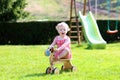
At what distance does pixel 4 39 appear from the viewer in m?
19.9

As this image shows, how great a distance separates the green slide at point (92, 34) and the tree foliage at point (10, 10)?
6.14 meters

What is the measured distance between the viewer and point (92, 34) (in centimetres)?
1552

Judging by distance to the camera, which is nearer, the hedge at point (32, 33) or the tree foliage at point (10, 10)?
the hedge at point (32, 33)

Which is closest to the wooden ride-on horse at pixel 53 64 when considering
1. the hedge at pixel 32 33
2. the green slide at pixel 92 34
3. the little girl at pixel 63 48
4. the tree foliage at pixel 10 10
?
the little girl at pixel 63 48

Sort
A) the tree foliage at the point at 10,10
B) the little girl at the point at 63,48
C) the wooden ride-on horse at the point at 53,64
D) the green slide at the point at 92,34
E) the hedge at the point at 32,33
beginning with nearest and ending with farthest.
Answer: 1. the wooden ride-on horse at the point at 53,64
2. the little girl at the point at 63,48
3. the green slide at the point at 92,34
4. the hedge at the point at 32,33
5. the tree foliage at the point at 10,10

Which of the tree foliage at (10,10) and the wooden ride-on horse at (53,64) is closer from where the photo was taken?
the wooden ride-on horse at (53,64)

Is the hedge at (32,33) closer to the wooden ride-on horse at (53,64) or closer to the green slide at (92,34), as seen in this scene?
the green slide at (92,34)

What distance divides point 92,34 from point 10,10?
718 centimetres

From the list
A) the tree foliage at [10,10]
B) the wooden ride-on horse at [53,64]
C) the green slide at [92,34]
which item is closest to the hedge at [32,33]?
the tree foliage at [10,10]

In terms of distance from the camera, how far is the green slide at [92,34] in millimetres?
14141

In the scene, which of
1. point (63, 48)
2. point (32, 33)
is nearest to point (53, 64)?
point (63, 48)

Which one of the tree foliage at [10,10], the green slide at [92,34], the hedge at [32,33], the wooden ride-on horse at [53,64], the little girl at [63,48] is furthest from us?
the tree foliage at [10,10]

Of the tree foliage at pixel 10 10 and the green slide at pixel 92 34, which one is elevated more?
the tree foliage at pixel 10 10

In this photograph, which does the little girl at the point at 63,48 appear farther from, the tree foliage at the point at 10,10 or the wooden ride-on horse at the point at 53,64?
the tree foliage at the point at 10,10
